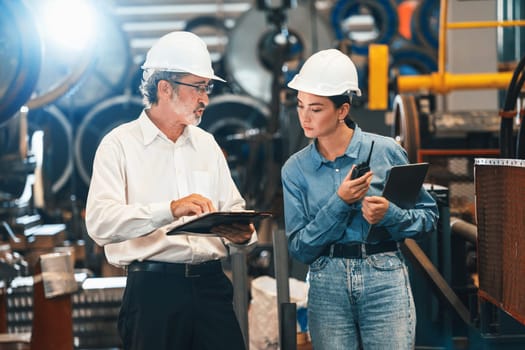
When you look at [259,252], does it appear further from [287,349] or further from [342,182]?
[342,182]

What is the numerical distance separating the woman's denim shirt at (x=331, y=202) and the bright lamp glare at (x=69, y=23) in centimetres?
415

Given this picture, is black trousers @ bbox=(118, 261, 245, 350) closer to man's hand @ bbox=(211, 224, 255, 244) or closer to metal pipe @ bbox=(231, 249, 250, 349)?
man's hand @ bbox=(211, 224, 255, 244)

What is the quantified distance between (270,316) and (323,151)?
5.78 ft

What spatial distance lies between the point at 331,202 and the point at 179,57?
724 mm

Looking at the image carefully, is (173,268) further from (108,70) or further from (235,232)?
(108,70)

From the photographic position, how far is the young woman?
108 inches

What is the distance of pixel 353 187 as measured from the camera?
266cm

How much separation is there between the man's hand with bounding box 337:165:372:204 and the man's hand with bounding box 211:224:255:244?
0.34 m

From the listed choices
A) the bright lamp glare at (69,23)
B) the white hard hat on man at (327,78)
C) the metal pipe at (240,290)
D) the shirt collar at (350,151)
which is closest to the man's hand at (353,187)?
the shirt collar at (350,151)

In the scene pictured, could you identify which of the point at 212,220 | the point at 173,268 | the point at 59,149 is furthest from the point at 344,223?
the point at 59,149

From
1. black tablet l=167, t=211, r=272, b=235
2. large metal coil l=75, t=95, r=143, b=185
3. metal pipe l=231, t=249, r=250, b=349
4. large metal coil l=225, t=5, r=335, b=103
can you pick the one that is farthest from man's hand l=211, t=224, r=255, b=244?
large metal coil l=75, t=95, r=143, b=185

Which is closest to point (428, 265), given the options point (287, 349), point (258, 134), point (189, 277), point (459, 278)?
point (459, 278)

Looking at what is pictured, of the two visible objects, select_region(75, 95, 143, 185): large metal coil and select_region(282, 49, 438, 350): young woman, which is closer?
select_region(282, 49, 438, 350): young woman

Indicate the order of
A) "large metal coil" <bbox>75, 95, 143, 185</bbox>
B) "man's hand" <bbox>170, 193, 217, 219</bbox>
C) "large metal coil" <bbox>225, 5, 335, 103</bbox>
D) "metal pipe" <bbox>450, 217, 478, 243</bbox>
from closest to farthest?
"man's hand" <bbox>170, 193, 217, 219</bbox>
"metal pipe" <bbox>450, 217, 478, 243</bbox>
"large metal coil" <bbox>225, 5, 335, 103</bbox>
"large metal coil" <bbox>75, 95, 143, 185</bbox>
